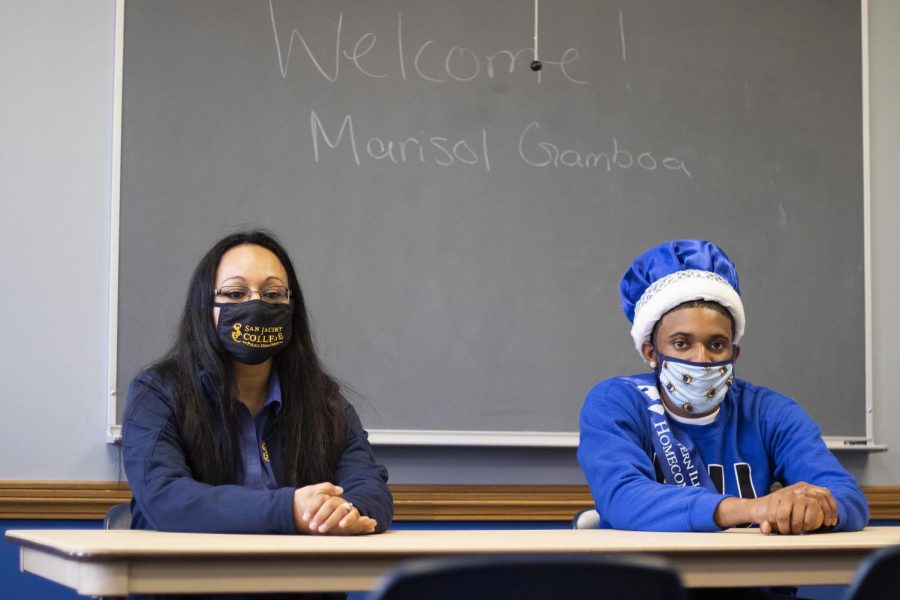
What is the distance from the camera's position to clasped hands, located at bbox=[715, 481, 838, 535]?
6.48 ft

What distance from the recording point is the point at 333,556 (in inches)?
59.5

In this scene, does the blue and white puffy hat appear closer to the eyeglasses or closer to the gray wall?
the eyeglasses

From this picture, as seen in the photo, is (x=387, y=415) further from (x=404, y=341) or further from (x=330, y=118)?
(x=330, y=118)

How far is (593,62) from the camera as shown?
11.3 feet

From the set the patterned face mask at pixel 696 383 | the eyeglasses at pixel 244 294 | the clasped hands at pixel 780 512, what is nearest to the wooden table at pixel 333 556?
the clasped hands at pixel 780 512

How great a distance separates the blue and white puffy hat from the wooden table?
66 cm

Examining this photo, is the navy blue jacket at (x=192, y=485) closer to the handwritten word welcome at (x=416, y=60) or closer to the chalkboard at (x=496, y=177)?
the chalkboard at (x=496, y=177)

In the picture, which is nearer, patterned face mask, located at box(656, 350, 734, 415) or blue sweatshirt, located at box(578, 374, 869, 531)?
blue sweatshirt, located at box(578, 374, 869, 531)

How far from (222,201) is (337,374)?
0.60 meters

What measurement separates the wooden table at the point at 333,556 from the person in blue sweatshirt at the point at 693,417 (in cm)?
38

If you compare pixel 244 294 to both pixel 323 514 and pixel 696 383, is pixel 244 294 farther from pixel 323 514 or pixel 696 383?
pixel 696 383

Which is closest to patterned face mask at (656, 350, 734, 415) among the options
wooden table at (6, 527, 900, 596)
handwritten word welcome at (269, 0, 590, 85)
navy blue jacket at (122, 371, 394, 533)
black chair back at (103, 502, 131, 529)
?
wooden table at (6, 527, 900, 596)

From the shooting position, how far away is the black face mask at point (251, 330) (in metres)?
2.27

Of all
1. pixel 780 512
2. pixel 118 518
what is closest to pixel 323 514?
pixel 118 518
